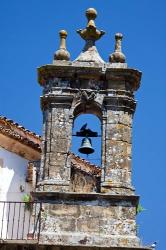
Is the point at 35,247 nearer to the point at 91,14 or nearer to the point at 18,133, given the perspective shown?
the point at 18,133

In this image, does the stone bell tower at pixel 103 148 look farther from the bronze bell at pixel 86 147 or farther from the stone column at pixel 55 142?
the bronze bell at pixel 86 147

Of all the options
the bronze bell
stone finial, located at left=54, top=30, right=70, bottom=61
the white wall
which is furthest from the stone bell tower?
the white wall

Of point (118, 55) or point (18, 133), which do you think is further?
point (18, 133)

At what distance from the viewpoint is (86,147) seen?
17.2m

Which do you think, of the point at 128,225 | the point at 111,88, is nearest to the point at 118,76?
the point at 111,88

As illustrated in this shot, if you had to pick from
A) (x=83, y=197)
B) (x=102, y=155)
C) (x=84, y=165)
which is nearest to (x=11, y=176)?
(x=84, y=165)

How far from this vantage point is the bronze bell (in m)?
17.2

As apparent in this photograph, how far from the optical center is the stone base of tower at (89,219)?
15.9m

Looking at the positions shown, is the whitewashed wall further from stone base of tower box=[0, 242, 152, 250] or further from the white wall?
stone base of tower box=[0, 242, 152, 250]

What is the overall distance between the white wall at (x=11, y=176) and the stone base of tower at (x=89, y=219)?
256 cm

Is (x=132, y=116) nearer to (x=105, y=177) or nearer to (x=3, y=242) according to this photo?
(x=105, y=177)

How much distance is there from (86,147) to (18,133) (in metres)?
2.44

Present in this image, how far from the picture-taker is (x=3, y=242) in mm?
15625

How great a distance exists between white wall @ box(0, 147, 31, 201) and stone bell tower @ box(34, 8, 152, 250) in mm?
2002
